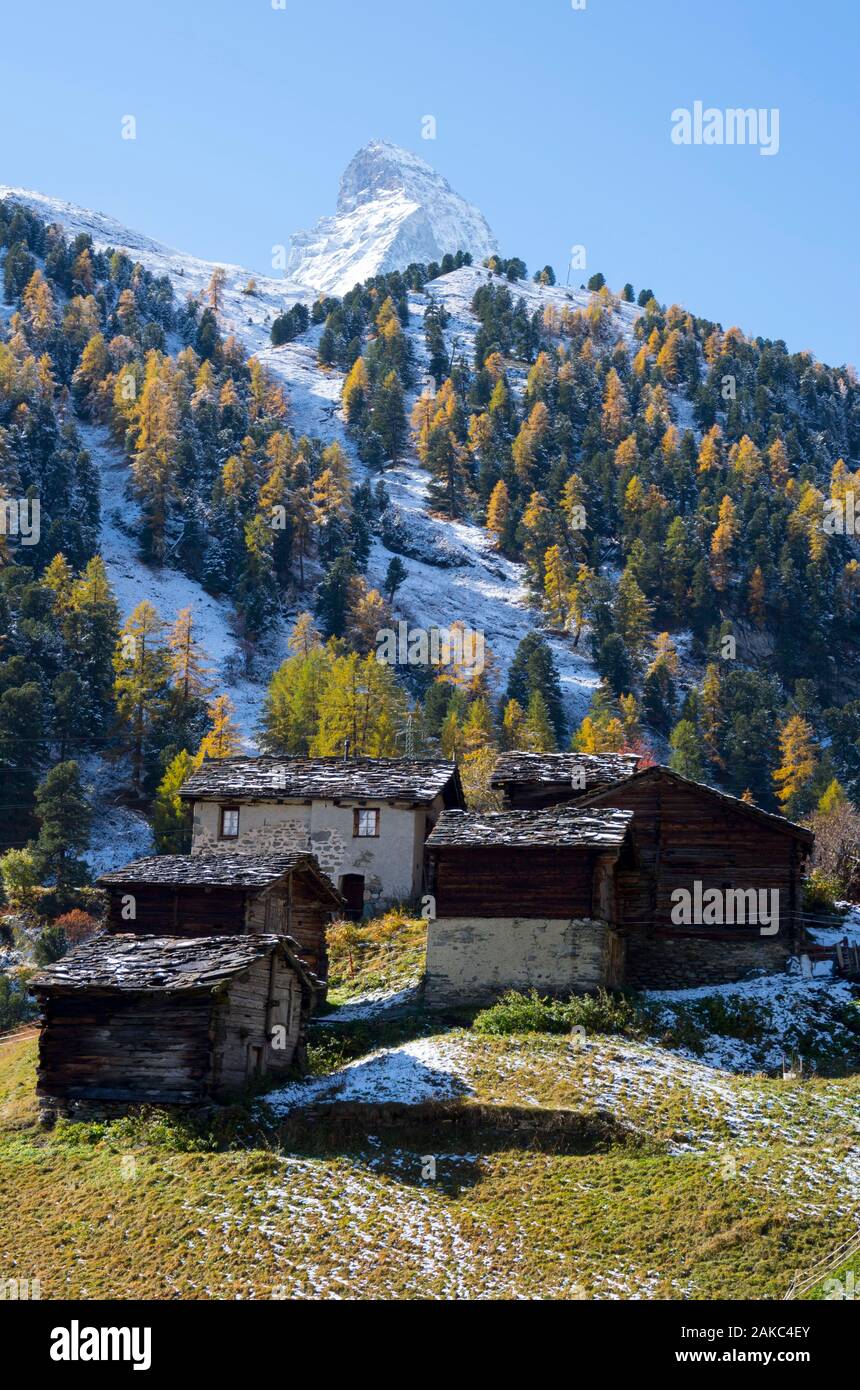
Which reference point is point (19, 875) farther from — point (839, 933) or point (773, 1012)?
point (773, 1012)

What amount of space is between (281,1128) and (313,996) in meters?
8.91

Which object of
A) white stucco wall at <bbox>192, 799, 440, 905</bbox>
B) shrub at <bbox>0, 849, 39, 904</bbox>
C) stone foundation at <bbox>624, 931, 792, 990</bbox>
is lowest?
shrub at <bbox>0, 849, 39, 904</bbox>

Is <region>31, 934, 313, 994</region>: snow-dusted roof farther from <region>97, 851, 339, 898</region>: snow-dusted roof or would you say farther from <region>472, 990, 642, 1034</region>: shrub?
<region>472, 990, 642, 1034</region>: shrub

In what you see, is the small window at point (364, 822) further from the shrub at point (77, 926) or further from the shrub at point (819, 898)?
the shrub at point (77, 926)

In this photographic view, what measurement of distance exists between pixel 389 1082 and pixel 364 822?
18419mm

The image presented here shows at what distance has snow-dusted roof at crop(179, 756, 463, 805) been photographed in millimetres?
48000

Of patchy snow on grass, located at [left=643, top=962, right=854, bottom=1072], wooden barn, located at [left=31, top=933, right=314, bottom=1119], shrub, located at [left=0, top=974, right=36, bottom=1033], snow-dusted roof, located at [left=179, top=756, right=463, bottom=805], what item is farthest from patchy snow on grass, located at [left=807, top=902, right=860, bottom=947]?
shrub, located at [left=0, top=974, right=36, bottom=1033]

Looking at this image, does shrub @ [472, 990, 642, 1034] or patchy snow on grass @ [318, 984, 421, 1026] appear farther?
patchy snow on grass @ [318, 984, 421, 1026]

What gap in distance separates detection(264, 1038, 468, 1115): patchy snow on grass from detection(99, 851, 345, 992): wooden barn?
524 cm

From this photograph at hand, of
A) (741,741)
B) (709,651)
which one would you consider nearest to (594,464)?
(709,651)

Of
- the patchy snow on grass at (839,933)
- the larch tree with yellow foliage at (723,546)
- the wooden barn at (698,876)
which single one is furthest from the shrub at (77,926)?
the larch tree with yellow foliage at (723,546)

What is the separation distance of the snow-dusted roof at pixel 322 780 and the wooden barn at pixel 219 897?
7.24m

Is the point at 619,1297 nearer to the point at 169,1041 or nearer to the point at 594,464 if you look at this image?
the point at 169,1041

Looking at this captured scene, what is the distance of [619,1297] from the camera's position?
21.8m
